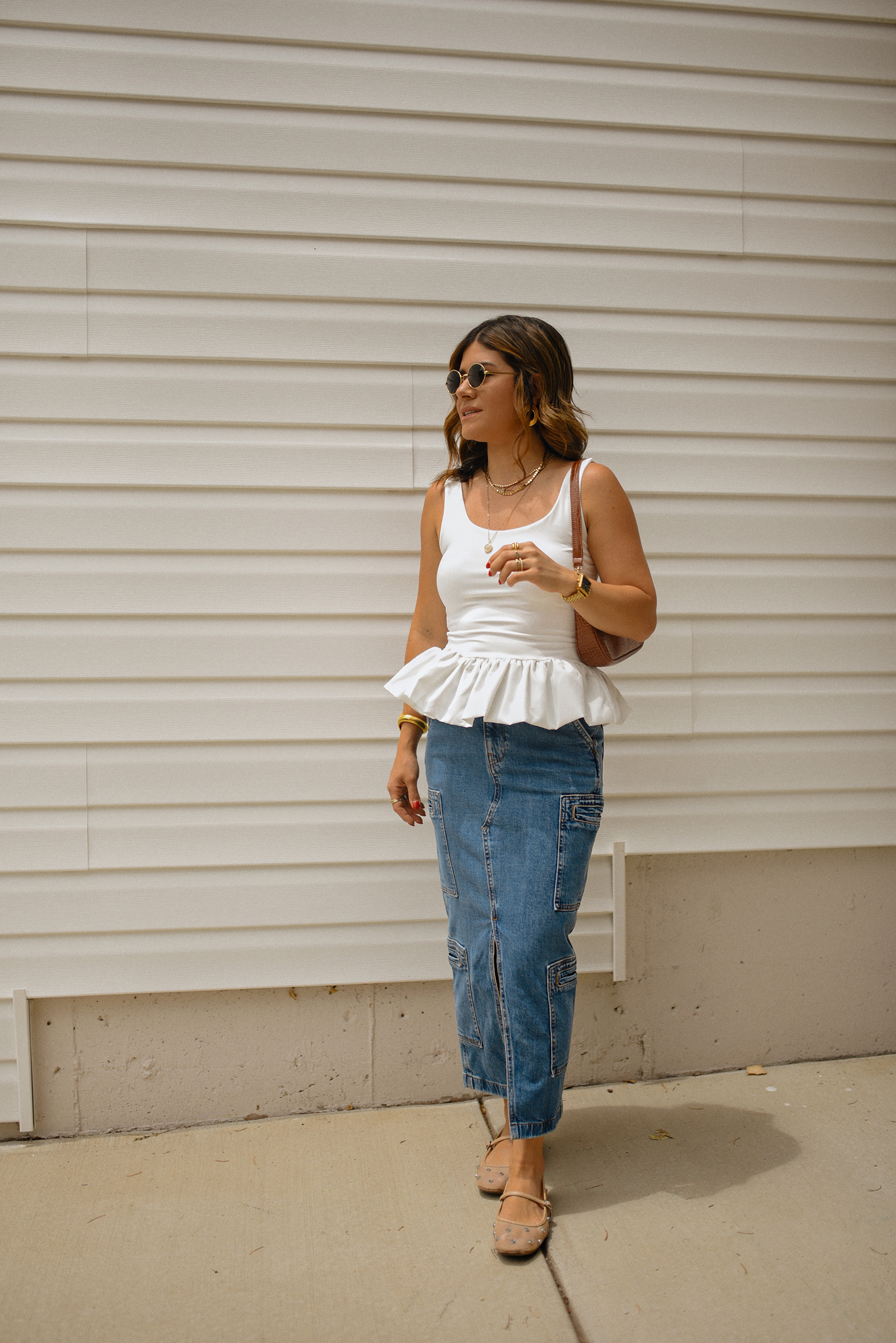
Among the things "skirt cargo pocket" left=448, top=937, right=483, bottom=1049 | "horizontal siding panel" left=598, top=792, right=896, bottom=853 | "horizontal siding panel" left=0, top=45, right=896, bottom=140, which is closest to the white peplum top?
"skirt cargo pocket" left=448, top=937, right=483, bottom=1049

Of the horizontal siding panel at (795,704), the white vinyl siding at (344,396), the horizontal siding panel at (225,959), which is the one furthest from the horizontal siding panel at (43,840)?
the horizontal siding panel at (795,704)

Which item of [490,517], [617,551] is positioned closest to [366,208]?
[490,517]

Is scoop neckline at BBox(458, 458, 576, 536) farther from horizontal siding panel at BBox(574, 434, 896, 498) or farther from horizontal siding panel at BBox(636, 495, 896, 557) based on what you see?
horizontal siding panel at BBox(636, 495, 896, 557)

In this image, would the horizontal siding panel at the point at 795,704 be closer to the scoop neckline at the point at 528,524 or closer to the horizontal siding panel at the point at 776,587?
the horizontal siding panel at the point at 776,587

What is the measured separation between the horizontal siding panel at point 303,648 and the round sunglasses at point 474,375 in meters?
0.78

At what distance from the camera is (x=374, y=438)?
2.78m

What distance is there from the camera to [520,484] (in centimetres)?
234

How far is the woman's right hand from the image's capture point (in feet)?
8.09

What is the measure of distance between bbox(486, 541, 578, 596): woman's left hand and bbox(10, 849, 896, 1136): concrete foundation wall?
127 centimetres

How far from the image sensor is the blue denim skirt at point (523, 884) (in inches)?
87.9

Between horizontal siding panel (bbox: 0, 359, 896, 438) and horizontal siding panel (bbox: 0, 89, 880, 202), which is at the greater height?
horizontal siding panel (bbox: 0, 89, 880, 202)

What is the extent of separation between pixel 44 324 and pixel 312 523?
925 millimetres

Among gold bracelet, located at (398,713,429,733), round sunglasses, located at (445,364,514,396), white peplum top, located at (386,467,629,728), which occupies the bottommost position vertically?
gold bracelet, located at (398,713,429,733)

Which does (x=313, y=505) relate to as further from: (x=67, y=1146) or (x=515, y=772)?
(x=67, y=1146)
